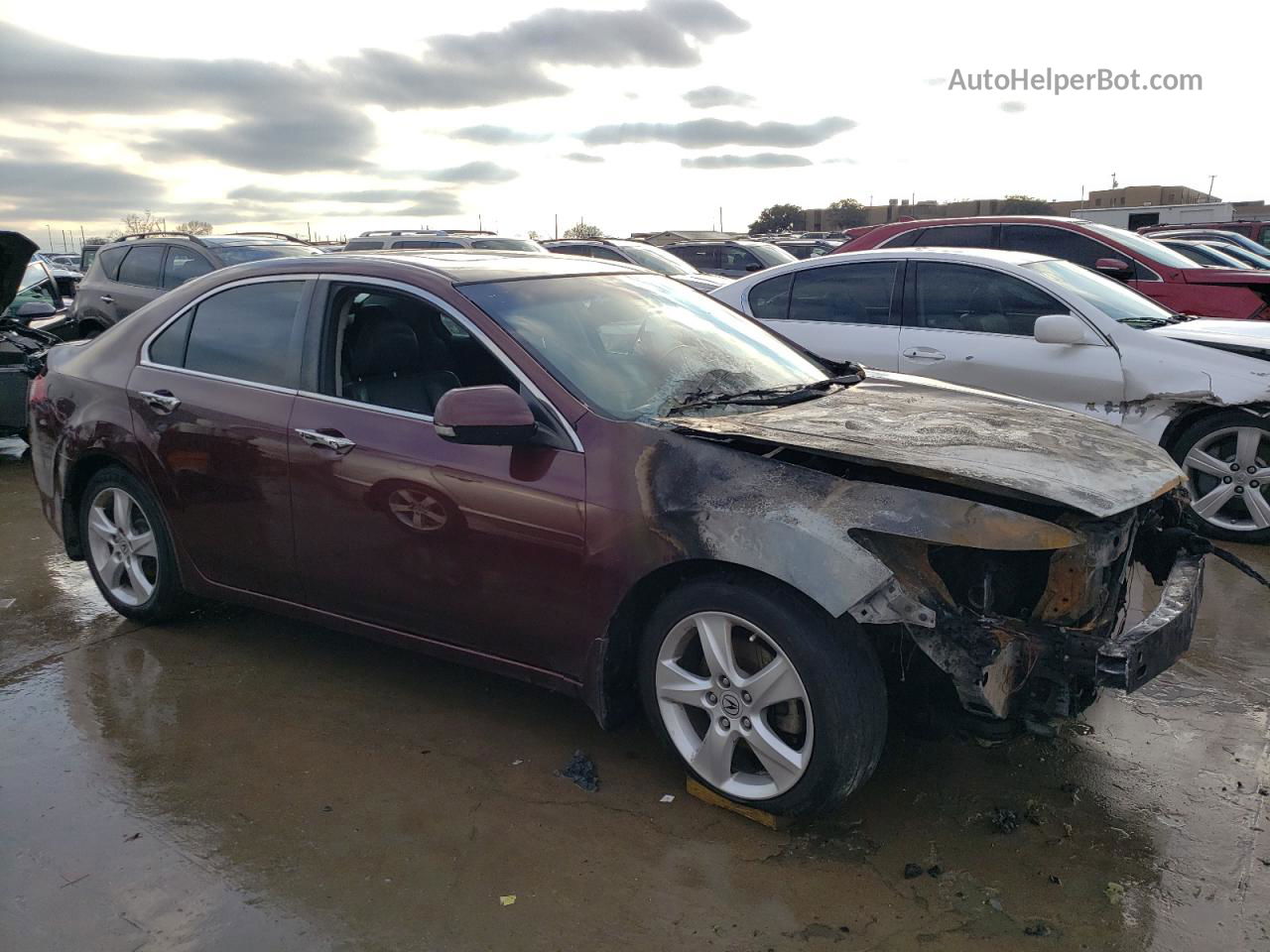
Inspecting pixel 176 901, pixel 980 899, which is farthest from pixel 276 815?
pixel 980 899

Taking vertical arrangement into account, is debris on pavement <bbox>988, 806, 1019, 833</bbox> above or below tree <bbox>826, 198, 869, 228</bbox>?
below

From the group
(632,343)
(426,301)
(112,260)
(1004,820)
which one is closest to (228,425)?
(426,301)

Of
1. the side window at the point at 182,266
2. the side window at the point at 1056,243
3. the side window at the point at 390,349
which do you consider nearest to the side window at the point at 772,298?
the side window at the point at 1056,243

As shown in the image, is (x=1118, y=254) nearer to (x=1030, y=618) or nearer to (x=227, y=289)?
(x=1030, y=618)

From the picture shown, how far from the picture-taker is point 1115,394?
617 cm

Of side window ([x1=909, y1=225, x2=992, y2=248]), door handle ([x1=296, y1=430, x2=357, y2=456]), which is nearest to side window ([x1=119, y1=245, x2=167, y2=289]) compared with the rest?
side window ([x1=909, y1=225, x2=992, y2=248])

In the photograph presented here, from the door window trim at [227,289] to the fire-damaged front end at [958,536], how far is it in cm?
170

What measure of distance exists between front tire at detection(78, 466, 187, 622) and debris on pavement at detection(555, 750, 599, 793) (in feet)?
6.99

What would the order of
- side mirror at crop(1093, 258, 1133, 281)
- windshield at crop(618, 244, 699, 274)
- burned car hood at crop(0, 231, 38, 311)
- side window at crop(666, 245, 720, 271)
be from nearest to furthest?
burned car hood at crop(0, 231, 38, 311) → side mirror at crop(1093, 258, 1133, 281) → windshield at crop(618, 244, 699, 274) → side window at crop(666, 245, 720, 271)

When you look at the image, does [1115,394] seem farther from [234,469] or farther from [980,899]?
[234,469]

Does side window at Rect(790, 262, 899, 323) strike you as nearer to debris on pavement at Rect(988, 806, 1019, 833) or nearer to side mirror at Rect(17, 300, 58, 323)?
debris on pavement at Rect(988, 806, 1019, 833)

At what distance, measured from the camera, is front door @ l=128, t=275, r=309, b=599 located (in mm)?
4051

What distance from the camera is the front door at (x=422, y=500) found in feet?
11.1

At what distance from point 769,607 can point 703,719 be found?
56 centimetres
